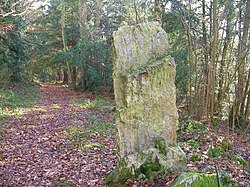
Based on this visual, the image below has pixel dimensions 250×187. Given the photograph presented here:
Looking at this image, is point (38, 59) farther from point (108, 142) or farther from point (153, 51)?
point (153, 51)

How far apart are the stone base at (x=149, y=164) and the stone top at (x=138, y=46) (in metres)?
1.50

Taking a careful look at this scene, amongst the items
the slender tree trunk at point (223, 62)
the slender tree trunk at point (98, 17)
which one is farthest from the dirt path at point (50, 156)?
the slender tree trunk at point (98, 17)

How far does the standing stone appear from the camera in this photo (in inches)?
185

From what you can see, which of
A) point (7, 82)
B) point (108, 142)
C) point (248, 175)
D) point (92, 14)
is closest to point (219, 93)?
point (108, 142)

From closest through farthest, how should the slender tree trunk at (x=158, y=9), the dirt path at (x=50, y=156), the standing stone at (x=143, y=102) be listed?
the standing stone at (x=143, y=102)
the dirt path at (x=50, y=156)
the slender tree trunk at (x=158, y=9)

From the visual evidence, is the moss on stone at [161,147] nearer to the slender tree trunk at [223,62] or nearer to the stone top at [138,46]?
the stone top at [138,46]

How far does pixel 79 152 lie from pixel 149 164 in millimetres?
2931

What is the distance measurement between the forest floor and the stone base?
0.13 metres

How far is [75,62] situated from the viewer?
21.6 m

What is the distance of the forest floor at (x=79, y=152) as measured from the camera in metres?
5.38

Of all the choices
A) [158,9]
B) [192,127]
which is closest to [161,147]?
[192,127]

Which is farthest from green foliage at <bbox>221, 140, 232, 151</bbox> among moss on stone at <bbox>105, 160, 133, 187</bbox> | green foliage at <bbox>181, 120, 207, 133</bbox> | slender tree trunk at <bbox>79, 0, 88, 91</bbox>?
slender tree trunk at <bbox>79, 0, 88, 91</bbox>

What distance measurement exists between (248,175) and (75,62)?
18317 millimetres

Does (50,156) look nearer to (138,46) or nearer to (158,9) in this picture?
(138,46)
